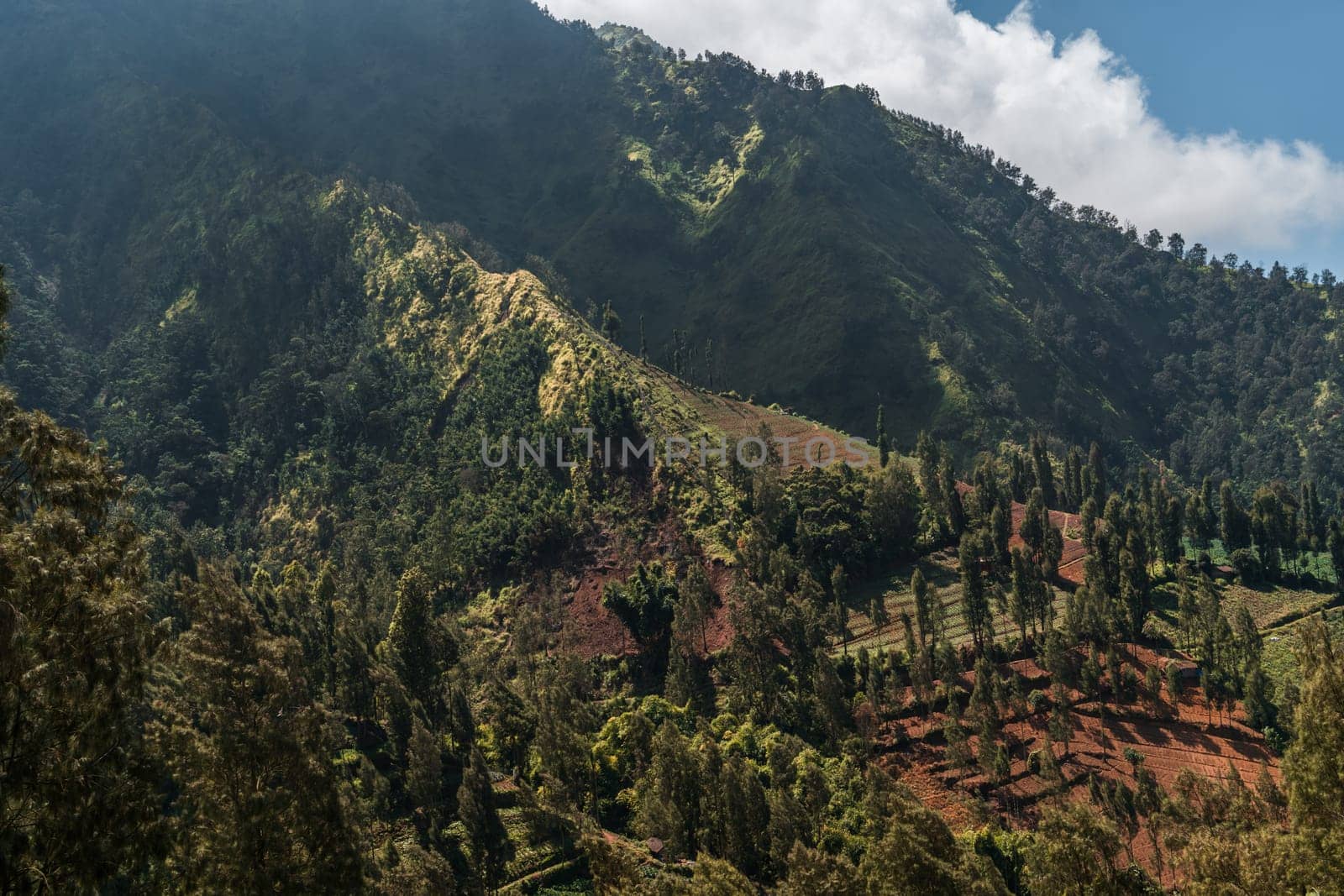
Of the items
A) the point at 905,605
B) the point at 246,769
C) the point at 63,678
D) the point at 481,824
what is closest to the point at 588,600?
the point at 905,605

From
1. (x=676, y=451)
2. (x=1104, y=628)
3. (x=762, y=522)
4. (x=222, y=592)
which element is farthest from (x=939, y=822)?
(x=676, y=451)

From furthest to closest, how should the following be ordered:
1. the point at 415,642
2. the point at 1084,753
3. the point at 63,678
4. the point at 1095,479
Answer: the point at 1095,479, the point at 415,642, the point at 1084,753, the point at 63,678

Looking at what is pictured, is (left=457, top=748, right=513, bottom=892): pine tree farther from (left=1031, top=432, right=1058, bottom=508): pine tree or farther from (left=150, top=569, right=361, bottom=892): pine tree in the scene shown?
(left=1031, top=432, right=1058, bottom=508): pine tree

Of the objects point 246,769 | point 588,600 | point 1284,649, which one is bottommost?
point 588,600

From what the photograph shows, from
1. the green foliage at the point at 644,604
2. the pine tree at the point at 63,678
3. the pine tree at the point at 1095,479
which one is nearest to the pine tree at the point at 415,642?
the green foliage at the point at 644,604

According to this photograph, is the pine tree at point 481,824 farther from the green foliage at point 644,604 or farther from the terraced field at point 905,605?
the terraced field at point 905,605

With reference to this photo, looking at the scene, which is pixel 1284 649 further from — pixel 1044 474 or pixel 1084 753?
pixel 1044 474

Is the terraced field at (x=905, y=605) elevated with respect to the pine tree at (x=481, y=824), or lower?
elevated

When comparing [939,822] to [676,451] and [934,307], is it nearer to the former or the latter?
[676,451]

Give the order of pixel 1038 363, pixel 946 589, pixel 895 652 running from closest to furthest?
1. pixel 895 652
2. pixel 946 589
3. pixel 1038 363
